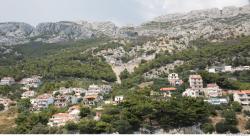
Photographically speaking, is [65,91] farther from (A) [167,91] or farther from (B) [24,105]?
(A) [167,91]

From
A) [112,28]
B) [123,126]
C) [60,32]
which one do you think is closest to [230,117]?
[123,126]

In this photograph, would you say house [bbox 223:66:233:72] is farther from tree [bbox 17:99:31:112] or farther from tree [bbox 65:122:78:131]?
tree [bbox 65:122:78:131]

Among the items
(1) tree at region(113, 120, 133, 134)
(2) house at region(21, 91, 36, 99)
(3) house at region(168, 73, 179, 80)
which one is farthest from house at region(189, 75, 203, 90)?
(2) house at region(21, 91, 36, 99)

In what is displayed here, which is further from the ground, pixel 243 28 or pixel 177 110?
pixel 243 28

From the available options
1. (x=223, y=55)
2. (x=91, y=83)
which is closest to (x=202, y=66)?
(x=223, y=55)

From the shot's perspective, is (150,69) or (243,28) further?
(243,28)

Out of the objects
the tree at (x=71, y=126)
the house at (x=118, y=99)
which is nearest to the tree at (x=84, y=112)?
the house at (x=118, y=99)

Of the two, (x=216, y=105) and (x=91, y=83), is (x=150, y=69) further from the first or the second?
(x=216, y=105)
